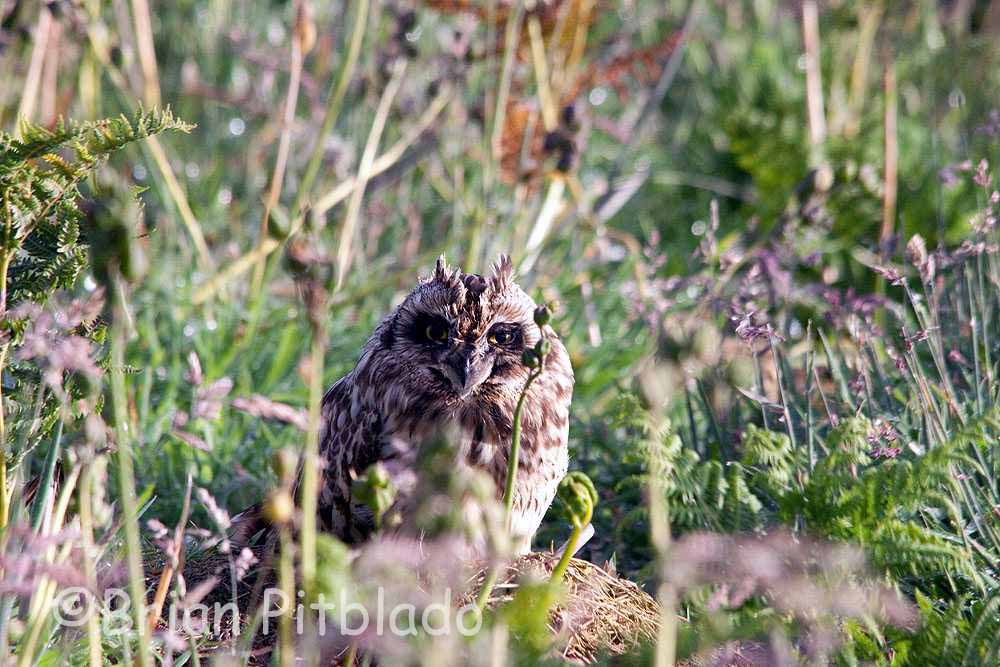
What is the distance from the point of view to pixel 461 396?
2.67 meters

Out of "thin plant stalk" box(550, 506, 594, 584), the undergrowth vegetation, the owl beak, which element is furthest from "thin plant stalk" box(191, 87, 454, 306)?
"thin plant stalk" box(550, 506, 594, 584)

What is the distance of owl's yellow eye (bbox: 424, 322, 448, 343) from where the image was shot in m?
2.74

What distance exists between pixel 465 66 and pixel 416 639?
2.65 m

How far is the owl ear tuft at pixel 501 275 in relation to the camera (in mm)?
2770

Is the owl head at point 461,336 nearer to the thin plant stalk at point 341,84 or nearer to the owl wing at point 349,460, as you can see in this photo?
the owl wing at point 349,460

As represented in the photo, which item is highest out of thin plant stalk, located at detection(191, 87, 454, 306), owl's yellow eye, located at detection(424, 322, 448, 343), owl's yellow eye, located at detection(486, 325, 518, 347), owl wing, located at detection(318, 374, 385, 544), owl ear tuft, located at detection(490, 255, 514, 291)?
thin plant stalk, located at detection(191, 87, 454, 306)

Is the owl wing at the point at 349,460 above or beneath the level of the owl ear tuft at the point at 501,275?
beneath

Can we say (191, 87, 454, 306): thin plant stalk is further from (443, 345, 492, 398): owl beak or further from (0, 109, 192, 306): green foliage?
(0, 109, 192, 306): green foliage

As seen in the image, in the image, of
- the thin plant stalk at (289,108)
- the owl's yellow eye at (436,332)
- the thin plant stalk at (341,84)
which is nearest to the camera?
the owl's yellow eye at (436,332)

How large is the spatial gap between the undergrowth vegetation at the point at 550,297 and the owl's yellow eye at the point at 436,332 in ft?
1.50

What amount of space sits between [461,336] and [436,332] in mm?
92

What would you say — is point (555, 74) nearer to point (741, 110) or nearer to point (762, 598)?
point (741, 110)

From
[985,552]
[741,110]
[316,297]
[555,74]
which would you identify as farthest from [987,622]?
[741,110]

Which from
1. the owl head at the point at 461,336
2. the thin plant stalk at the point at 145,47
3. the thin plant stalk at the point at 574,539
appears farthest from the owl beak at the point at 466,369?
the thin plant stalk at the point at 145,47
